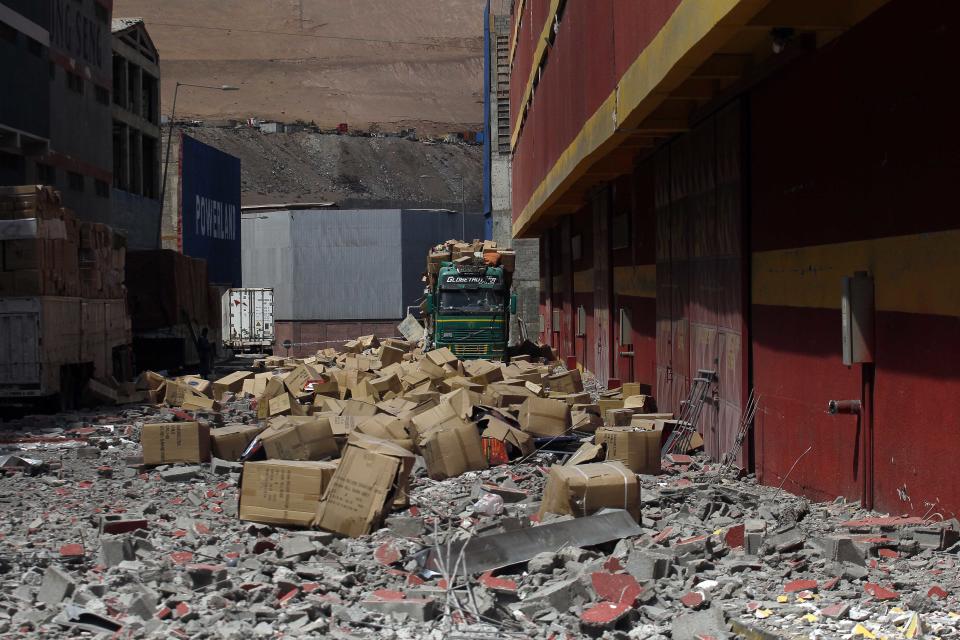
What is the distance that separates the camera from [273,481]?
9.38 m

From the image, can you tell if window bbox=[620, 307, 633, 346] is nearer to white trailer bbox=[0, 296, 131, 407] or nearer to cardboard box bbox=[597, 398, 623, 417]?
cardboard box bbox=[597, 398, 623, 417]

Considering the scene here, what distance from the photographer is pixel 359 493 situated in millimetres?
9109

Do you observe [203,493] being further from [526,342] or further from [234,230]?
[234,230]

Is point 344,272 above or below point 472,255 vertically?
above

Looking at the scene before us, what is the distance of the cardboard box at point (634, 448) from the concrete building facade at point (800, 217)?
0.97 metres

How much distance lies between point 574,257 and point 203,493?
19853mm

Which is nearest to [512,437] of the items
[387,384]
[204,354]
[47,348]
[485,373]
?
[387,384]

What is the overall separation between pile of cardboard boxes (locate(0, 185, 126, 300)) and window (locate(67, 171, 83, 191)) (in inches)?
536

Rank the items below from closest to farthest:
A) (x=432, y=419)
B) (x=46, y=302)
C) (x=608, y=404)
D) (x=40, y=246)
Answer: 1. (x=432, y=419)
2. (x=608, y=404)
3. (x=46, y=302)
4. (x=40, y=246)

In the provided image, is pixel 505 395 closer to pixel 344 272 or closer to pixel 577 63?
pixel 577 63

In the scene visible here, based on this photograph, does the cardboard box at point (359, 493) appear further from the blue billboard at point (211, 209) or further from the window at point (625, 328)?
the blue billboard at point (211, 209)

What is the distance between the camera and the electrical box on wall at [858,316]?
8.34m

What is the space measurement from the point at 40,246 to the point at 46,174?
15.0m

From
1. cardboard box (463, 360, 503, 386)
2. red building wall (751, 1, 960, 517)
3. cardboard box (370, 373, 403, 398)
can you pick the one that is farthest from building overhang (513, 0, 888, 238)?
cardboard box (370, 373, 403, 398)
